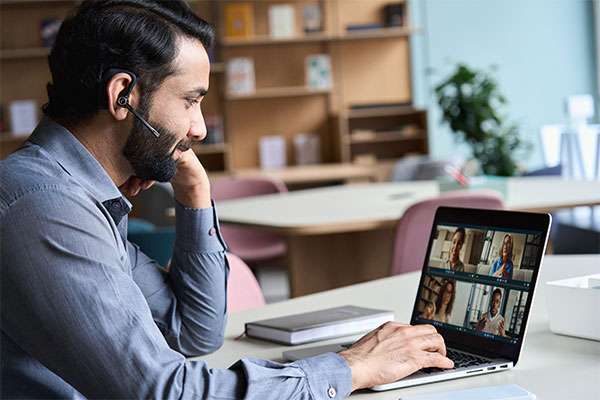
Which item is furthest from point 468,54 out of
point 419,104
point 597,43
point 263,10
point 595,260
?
point 595,260

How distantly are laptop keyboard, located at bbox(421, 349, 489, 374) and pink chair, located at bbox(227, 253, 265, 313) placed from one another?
725 millimetres

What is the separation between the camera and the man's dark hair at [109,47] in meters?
1.13

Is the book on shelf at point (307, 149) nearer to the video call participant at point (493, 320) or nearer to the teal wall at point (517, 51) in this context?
the teal wall at point (517, 51)

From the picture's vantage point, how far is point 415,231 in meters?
2.71

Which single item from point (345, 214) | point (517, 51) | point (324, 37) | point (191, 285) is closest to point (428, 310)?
point (191, 285)

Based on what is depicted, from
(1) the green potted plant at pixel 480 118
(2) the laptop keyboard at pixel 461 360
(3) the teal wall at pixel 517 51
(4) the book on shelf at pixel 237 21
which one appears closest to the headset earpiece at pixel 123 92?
(2) the laptop keyboard at pixel 461 360

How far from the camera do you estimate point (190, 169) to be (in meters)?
1.56

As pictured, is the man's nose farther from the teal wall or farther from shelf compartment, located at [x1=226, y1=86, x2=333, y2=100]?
the teal wall

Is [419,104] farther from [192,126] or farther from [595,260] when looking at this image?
[192,126]

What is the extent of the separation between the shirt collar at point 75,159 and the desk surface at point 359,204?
176cm

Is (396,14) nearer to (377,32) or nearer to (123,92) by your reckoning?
(377,32)

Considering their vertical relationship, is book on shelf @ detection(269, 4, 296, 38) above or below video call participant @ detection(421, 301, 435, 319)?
above

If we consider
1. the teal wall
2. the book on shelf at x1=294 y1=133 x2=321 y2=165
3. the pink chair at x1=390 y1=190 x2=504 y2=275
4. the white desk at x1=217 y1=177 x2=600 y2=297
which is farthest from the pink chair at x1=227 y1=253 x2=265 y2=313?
the teal wall

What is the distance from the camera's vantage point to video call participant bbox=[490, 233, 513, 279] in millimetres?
1237
